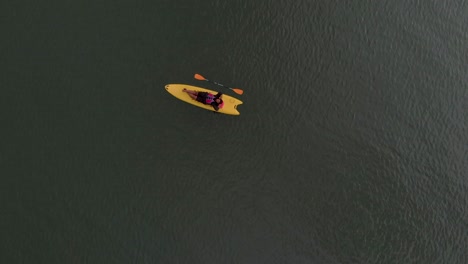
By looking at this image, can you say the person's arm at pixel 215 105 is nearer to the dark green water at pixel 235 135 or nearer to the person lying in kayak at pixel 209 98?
the person lying in kayak at pixel 209 98

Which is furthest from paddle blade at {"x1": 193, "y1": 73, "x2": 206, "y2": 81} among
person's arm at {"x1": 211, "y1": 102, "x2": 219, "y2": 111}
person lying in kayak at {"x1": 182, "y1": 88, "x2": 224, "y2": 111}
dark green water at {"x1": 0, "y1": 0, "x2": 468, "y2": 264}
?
person's arm at {"x1": 211, "y1": 102, "x2": 219, "y2": 111}

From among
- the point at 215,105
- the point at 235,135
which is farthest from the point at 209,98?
the point at 235,135

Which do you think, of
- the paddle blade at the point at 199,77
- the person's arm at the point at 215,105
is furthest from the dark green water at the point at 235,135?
the person's arm at the point at 215,105

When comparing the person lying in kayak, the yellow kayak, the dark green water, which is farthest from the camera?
the yellow kayak

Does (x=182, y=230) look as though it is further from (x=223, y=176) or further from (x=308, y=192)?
(x=308, y=192)

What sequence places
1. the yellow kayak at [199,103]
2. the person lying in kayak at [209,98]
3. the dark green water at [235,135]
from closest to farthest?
the dark green water at [235,135]
the person lying in kayak at [209,98]
the yellow kayak at [199,103]

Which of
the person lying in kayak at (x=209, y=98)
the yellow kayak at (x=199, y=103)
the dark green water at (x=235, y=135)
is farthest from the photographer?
the yellow kayak at (x=199, y=103)

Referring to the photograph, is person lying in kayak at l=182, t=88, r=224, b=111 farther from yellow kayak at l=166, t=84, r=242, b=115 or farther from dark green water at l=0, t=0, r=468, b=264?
dark green water at l=0, t=0, r=468, b=264

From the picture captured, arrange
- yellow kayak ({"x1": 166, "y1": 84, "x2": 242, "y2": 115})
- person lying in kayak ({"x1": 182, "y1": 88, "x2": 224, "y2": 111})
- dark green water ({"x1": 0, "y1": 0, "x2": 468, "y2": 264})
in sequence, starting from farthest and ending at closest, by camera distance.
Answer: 1. yellow kayak ({"x1": 166, "y1": 84, "x2": 242, "y2": 115})
2. person lying in kayak ({"x1": 182, "y1": 88, "x2": 224, "y2": 111})
3. dark green water ({"x1": 0, "y1": 0, "x2": 468, "y2": 264})
